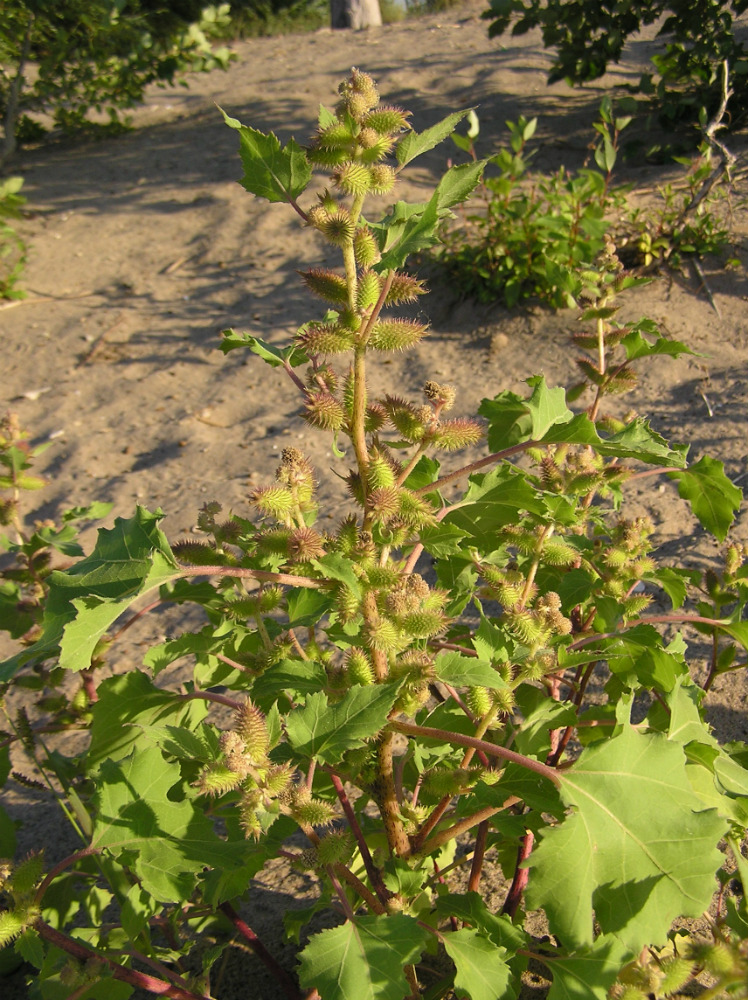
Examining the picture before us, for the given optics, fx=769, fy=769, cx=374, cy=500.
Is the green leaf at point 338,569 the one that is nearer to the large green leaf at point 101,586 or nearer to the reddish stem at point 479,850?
the large green leaf at point 101,586

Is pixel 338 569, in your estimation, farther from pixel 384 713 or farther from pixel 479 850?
pixel 479 850

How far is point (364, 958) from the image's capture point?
130 centimetres

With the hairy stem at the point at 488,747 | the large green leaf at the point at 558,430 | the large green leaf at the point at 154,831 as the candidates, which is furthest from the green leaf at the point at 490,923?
the large green leaf at the point at 558,430

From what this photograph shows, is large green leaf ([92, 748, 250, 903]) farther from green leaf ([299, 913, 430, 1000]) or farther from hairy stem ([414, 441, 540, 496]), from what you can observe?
hairy stem ([414, 441, 540, 496])

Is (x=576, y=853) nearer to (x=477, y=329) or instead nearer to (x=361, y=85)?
(x=361, y=85)

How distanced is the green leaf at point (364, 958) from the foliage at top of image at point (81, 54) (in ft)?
26.0

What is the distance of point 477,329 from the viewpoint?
4988 millimetres

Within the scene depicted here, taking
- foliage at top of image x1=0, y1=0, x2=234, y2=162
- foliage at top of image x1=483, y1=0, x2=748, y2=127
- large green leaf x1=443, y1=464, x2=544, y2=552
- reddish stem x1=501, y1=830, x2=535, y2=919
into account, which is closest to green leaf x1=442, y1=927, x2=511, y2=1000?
reddish stem x1=501, y1=830, x2=535, y2=919

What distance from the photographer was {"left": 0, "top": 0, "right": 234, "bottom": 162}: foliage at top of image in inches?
282

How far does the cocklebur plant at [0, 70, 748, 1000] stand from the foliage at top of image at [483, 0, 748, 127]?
16.9ft

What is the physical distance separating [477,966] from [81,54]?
9.06 metres

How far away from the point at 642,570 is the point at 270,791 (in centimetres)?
104

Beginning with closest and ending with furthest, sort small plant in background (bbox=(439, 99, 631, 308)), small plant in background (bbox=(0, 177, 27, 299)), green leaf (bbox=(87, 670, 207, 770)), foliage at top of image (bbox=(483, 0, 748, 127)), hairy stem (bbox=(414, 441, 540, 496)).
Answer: hairy stem (bbox=(414, 441, 540, 496)), green leaf (bbox=(87, 670, 207, 770)), small plant in background (bbox=(439, 99, 631, 308)), foliage at top of image (bbox=(483, 0, 748, 127)), small plant in background (bbox=(0, 177, 27, 299))

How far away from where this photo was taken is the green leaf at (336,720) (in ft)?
4.18
